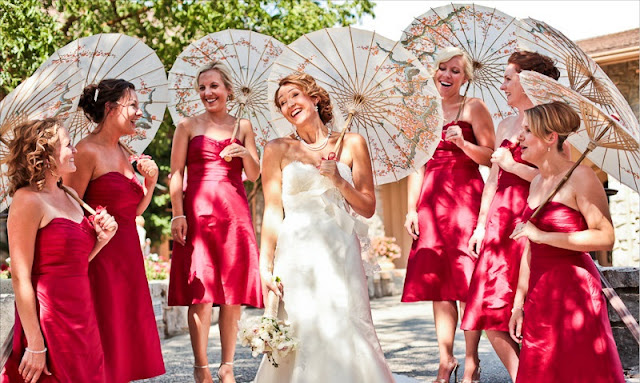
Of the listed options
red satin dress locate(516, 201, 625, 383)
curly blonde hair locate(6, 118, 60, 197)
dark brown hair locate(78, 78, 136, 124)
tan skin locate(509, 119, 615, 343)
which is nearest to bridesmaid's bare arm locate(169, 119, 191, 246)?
dark brown hair locate(78, 78, 136, 124)

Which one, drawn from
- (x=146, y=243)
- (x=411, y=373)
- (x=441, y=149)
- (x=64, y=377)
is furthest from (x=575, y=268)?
(x=146, y=243)

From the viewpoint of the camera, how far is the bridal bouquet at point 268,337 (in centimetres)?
420

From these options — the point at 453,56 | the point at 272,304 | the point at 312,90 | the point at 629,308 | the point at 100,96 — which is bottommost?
the point at 629,308

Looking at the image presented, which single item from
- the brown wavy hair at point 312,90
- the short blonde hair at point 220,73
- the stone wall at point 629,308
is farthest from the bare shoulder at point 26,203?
the stone wall at point 629,308

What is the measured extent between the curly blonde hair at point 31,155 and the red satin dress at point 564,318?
7.83 ft

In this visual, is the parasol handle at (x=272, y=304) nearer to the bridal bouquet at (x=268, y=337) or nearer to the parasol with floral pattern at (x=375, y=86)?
the bridal bouquet at (x=268, y=337)

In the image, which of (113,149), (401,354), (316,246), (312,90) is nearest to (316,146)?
(312,90)

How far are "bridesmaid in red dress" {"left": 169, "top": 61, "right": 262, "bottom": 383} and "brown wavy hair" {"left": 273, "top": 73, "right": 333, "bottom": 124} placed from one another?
107 cm

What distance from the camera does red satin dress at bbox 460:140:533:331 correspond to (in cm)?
498

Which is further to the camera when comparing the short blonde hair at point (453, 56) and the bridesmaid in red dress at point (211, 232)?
the short blonde hair at point (453, 56)

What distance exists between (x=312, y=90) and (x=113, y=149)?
4.12ft

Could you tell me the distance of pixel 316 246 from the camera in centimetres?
454

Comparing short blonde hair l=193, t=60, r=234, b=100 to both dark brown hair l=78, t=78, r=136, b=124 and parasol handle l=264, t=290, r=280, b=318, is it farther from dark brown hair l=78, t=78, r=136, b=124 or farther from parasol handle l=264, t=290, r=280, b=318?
parasol handle l=264, t=290, r=280, b=318

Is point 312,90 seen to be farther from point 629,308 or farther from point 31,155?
point 629,308
